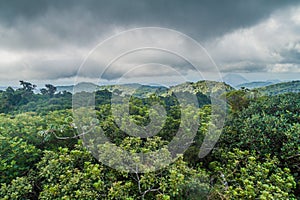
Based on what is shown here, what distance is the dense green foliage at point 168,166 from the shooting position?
15.0ft

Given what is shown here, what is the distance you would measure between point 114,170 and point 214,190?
2428mm

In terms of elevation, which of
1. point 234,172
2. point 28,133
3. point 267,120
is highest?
point 267,120

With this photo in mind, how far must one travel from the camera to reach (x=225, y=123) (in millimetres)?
8172

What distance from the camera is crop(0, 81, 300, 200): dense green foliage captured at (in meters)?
4.57

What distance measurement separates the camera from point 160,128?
6.95 meters

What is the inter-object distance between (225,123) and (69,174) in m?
5.96

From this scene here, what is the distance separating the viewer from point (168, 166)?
197 inches

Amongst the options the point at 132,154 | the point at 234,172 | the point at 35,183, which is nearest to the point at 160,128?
the point at 132,154

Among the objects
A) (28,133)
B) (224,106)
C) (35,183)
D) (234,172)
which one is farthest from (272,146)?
(28,133)

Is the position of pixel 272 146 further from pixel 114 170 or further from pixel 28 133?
pixel 28 133

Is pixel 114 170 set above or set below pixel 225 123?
below

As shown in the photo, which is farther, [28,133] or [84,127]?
[28,133]

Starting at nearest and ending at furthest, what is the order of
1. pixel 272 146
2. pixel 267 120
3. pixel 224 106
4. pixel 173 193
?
pixel 173 193 < pixel 272 146 < pixel 267 120 < pixel 224 106

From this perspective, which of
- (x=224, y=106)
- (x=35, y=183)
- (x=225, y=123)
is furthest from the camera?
(x=224, y=106)
